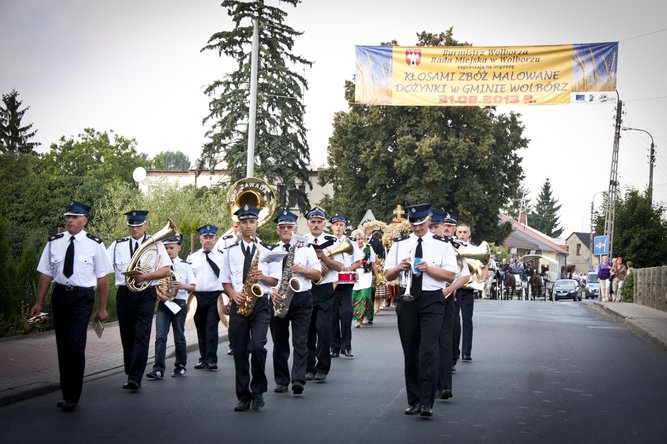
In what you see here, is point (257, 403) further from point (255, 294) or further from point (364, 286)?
point (364, 286)

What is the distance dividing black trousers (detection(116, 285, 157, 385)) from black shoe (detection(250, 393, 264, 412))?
70.5 inches

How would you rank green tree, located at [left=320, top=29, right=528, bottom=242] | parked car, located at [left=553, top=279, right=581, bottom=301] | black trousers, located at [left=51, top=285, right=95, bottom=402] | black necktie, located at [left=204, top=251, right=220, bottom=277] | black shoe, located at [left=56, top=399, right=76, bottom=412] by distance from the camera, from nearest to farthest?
black shoe, located at [left=56, top=399, right=76, bottom=412], black trousers, located at [left=51, top=285, right=95, bottom=402], black necktie, located at [left=204, top=251, right=220, bottom=277], green tree, located at [left=320, top=29, right=528, bottom=242], parked car, located at [left=553, top=279, right=581, bottom=301]

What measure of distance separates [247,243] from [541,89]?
44.8 ft

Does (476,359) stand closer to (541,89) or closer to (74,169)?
(541,89)

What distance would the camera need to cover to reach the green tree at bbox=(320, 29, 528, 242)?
4825 centimetres

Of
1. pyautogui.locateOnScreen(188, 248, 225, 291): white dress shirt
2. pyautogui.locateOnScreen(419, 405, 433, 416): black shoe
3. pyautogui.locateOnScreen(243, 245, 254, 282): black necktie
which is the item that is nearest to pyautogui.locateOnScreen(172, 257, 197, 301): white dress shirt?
pyautogui.locateOnScreen(188, 248, 225, 291): white dress shirt

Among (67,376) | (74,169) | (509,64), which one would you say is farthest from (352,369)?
(74,169)

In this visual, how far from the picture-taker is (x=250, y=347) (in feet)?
30.8

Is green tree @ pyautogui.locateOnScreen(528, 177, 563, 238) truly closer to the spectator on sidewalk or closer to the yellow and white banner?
the spectator on sidewalk

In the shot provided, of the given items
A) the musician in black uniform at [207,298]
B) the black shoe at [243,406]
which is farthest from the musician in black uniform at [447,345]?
the musician in black uniform at [207,298]

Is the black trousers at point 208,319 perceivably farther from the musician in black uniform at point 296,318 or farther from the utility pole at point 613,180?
the utility pole at point 613,180

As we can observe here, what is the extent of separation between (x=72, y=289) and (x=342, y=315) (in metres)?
5.51

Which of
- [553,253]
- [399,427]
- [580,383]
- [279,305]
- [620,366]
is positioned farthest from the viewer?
[553,253]

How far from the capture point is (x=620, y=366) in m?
13.8
